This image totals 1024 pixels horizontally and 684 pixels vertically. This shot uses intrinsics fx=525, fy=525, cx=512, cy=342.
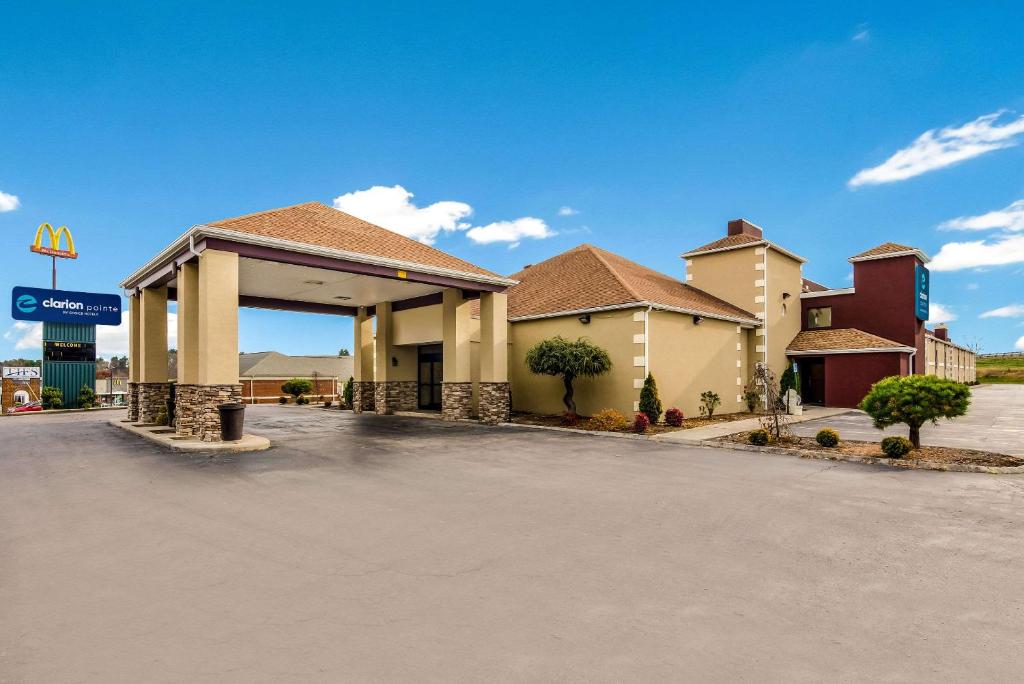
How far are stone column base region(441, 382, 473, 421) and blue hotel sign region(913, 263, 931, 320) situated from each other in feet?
65.7

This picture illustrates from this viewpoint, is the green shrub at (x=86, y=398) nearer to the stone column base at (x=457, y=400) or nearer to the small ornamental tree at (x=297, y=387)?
the small ornamental tree at (x=297, y=387)

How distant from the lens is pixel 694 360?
18.6 metres

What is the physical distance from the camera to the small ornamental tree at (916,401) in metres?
10.2

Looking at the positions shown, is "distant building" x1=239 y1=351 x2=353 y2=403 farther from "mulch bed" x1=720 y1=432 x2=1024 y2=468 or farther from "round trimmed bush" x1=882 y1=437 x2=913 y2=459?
"round trimmed bush" x1=882 y1=437 x2=913 y2=459

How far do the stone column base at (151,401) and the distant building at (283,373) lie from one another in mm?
14603

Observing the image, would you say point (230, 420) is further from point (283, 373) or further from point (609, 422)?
point (283, 373)

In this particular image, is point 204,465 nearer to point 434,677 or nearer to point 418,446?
point 418,446

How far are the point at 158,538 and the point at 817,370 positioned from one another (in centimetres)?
2688

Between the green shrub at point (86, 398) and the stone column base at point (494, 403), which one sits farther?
the green shrub at point (86, 398)

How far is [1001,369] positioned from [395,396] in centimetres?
7338

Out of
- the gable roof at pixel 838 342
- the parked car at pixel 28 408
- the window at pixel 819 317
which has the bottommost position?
the parked car at pixel 28 408

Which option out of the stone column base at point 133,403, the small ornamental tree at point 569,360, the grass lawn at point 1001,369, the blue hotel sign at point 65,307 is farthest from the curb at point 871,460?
the grass lawn at point 1001,369

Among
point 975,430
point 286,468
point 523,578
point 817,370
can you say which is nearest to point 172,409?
point 286,468

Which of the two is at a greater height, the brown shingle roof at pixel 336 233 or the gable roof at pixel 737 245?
the gable roof at pixel 737 245
